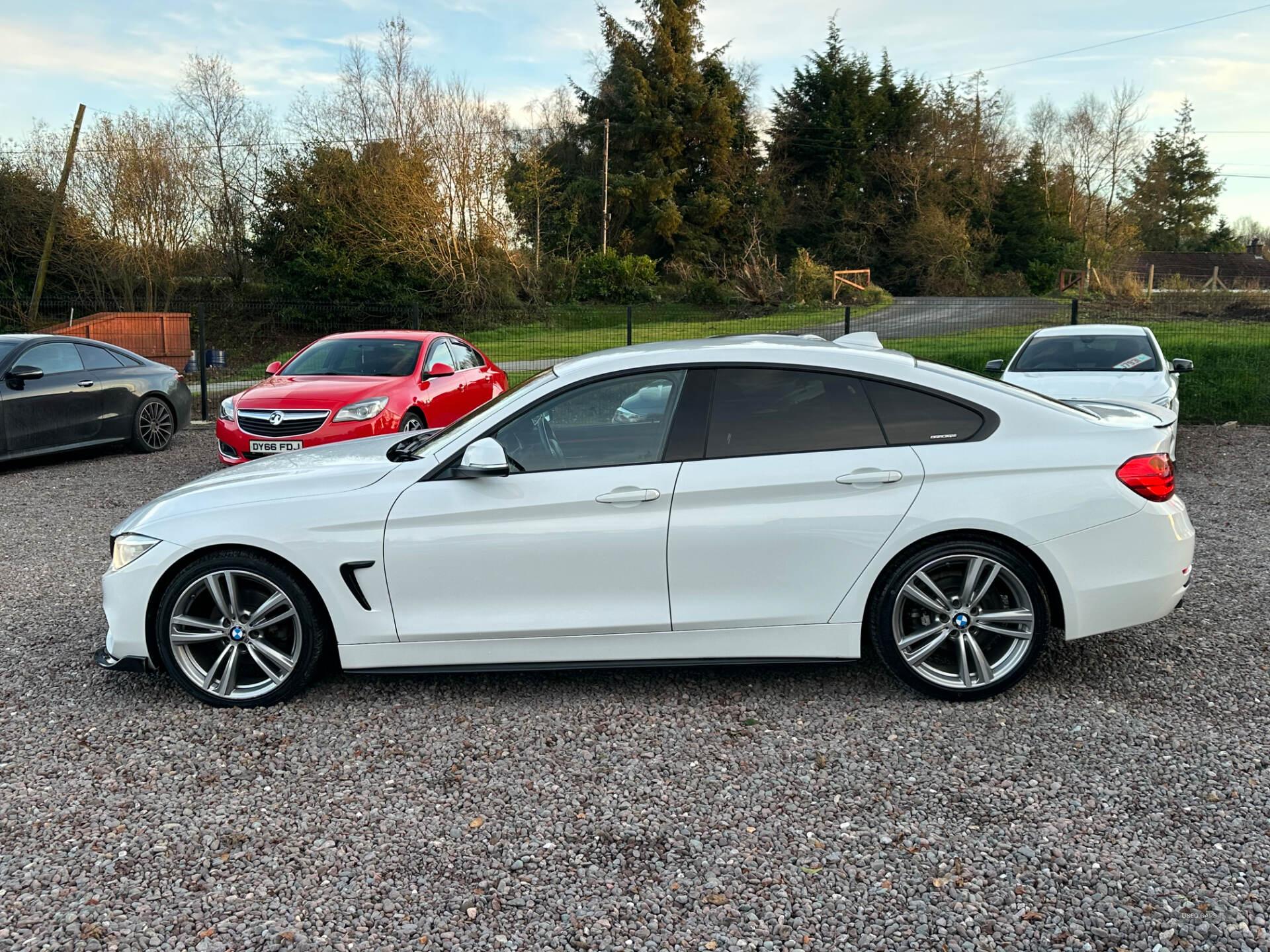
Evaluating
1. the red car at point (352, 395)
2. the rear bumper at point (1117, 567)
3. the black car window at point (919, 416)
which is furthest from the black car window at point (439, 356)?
the rear bumper at point (1117, 567)

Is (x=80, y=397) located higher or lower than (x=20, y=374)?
lower

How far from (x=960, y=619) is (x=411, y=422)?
7.08 metres

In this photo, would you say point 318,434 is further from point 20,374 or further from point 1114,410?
point 1114,410

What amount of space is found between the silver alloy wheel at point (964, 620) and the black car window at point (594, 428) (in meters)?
1.25

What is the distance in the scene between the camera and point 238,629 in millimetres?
4191

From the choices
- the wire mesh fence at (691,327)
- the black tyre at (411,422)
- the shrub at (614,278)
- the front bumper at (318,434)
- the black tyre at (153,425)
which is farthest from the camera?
the shrub at (614,278)

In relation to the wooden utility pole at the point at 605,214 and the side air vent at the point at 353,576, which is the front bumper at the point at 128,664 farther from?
the wooden utility pole at the point at 605,214

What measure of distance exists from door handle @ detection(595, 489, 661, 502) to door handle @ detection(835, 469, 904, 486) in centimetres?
77

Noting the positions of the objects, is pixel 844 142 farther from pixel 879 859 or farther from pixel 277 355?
pixel 879 859

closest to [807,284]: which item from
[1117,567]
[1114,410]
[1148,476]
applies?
[1114,410]

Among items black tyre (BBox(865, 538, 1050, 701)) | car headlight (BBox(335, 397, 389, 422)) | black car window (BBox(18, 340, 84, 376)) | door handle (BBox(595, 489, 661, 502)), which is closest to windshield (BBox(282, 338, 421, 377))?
car headlight (BBox(335, 397, 389, 422))

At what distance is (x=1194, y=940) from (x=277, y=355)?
1092 inches

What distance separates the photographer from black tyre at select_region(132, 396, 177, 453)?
1211 cm

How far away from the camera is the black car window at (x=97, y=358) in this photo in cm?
1149
